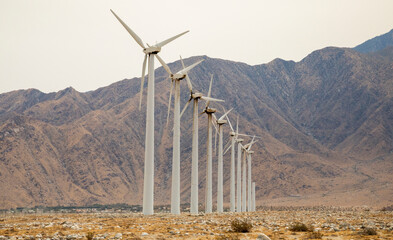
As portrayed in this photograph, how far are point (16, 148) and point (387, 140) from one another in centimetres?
14708

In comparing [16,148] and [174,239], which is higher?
[16,148]

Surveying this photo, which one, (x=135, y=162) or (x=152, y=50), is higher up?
(x=152, y=50)

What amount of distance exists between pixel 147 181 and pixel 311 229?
56.4 ft

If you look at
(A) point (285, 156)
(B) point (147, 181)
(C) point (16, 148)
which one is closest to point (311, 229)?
(B) point (147, 181)

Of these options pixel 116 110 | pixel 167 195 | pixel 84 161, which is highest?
pixel 116 110

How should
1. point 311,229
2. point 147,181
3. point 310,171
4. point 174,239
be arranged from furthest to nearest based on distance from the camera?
point 310,171 < point 147,181 < point 311,229 < point 174,239

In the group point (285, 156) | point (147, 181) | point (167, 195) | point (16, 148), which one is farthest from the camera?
point (285, 156)

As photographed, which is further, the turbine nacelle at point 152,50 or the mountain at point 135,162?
the mountain at point 135,162

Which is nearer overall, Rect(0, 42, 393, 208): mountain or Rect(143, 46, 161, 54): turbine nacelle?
Rect(143, 46, 161, 54): turbine nacelle

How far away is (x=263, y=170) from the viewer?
15488 cm

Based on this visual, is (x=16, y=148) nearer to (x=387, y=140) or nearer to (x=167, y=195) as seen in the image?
(x=167, y=195)

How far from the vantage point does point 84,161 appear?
5974 inches

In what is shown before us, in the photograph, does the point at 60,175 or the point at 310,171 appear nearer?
the point at 60,175

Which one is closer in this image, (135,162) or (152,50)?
(152,50)
